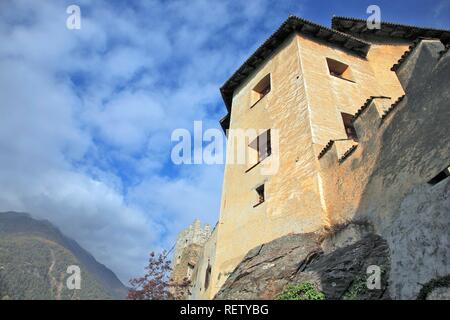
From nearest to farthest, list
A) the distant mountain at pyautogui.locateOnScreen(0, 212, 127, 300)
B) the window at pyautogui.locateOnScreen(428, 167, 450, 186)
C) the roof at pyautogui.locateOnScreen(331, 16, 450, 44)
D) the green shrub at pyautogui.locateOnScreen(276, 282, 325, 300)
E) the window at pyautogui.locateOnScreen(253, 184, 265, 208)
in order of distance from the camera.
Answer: the window at pyautogui.locateOnScreen(428, 167, 450, 186) → the green shrub at pyautogui.locateOnScreen(276, 282, 325, 300) → the window at pyautogui.locateOnScreen(253, 184, 265, 208) → the roof at pyautogui.locateOnScreen(331, 16, 450, 44) → the distant mountain at pyautogui.locateOnScreen(0, 212, 127, 300)

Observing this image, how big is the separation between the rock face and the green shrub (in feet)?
0.39

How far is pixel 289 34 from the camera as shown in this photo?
1478cm

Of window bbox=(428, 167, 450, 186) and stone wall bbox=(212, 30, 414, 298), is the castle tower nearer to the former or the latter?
stone wall bbox=(212, 30, 414, 298)

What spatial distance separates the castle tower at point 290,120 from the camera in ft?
33.1

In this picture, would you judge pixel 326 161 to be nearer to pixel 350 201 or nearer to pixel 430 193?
pixel 350 201

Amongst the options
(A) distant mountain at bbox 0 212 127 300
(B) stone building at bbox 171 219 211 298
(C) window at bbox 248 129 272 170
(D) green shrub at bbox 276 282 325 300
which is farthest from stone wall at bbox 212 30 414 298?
(A) distant mountain at bbox 0 212 127 300

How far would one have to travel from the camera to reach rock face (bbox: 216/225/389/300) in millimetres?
6543

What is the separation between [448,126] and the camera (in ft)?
19.5

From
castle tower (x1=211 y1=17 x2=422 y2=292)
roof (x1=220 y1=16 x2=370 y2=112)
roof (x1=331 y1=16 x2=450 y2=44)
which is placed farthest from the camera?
roof (x1=331 y1=16 x2=450 y2=44)

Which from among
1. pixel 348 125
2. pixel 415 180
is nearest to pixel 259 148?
pixel 348 125

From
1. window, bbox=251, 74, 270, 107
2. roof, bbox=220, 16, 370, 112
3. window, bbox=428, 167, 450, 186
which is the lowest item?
window, bbox=428, 167, 450, 186

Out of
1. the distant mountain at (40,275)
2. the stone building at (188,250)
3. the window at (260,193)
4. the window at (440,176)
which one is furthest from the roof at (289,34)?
the distant mountain at (40,275)

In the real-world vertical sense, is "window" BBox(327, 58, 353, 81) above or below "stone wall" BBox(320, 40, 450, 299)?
above

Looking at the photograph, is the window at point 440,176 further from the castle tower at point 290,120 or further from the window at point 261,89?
the window at point 261,89
